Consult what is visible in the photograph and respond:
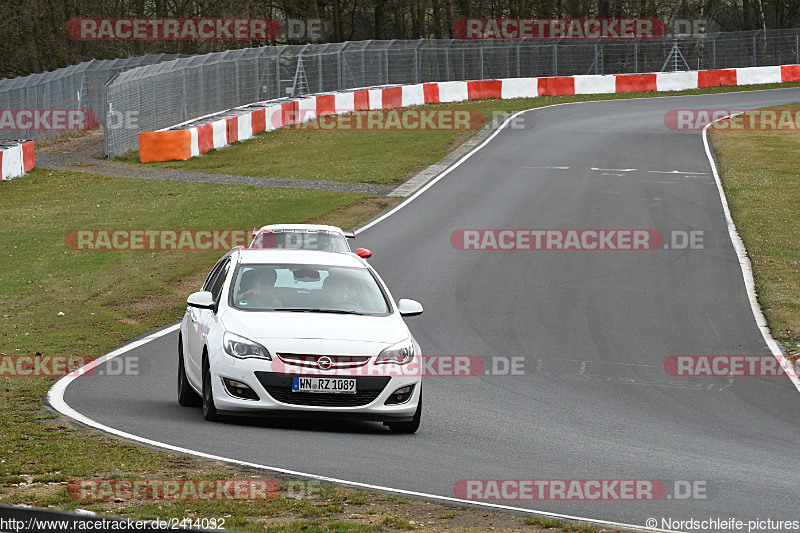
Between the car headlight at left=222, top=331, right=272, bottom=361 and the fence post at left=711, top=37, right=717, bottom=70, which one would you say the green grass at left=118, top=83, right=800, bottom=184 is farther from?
the fence post at left=711, top=37, right=717, bottom=70

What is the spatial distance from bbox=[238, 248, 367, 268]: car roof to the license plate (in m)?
1.66

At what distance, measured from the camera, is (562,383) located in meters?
12.7

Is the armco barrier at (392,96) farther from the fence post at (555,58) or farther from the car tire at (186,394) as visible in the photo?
the car tire at (186,394)

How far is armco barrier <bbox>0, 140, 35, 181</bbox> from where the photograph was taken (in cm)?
3375

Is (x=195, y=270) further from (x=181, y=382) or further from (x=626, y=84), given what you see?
(x=626, y=84)

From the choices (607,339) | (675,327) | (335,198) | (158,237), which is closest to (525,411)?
(607,339)

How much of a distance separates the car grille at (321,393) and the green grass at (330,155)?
22.2 metres

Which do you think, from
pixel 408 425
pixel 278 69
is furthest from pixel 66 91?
pixel 408 425

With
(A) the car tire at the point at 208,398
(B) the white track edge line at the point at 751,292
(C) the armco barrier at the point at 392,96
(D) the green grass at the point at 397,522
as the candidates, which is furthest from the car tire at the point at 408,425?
(C) the armco barrier at the point at 392,96

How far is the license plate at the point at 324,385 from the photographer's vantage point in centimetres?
960

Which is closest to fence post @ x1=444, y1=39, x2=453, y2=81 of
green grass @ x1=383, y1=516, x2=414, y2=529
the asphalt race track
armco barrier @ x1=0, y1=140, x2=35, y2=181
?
armco barrier @ x1=0, y1=140, x2=35, y2=181

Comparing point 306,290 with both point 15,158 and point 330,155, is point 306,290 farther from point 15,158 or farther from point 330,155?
point 330,155

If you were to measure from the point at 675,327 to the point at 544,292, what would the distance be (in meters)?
2.66

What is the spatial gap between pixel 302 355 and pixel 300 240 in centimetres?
730
